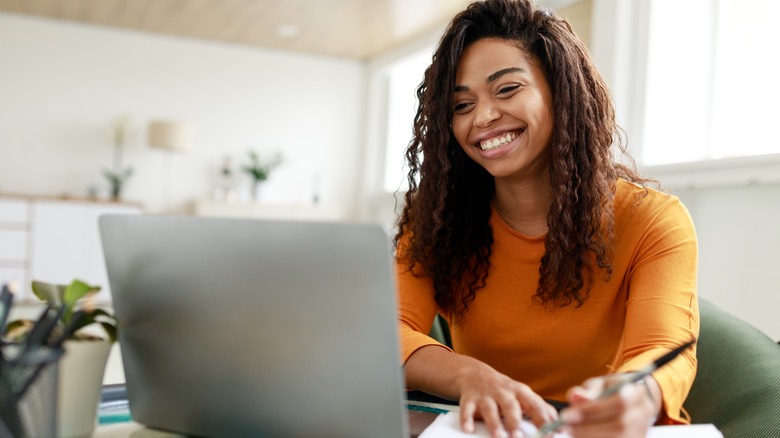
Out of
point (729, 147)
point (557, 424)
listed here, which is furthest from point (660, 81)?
point (557, 424)

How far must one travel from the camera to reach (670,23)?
3.56 metres

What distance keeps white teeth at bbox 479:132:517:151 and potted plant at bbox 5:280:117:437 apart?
2.61 feet

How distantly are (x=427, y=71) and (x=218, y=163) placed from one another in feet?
18.9

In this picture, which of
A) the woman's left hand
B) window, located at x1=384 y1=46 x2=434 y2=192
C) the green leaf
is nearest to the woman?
the woman's left hand

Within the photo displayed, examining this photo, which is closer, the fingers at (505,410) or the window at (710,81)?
the fingers at (505,410)

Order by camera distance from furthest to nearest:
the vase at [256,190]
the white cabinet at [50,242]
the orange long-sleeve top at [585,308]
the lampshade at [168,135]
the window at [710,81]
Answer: the vase at [256,190]
the lampshade at [168,135]
the white cabinet at [50,242]
the window at [710,81]
the orange long-sleeve top at [585,308]

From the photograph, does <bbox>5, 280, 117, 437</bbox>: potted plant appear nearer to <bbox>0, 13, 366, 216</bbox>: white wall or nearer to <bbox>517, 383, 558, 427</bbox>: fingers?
<bbox>517, 383, 558, 427</bbox>: fingers

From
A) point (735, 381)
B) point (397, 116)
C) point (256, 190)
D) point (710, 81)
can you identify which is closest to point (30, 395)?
point (735, 381)

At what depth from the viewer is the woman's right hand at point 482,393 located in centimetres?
82

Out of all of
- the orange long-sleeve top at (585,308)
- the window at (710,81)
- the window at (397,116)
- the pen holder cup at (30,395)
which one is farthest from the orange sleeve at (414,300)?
the window at (397,116)

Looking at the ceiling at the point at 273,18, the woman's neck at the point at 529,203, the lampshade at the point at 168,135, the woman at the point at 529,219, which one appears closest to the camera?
the woman at the point at 529,219

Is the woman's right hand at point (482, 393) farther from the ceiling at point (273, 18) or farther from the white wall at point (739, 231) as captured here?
the ceiling at point (273, 18)

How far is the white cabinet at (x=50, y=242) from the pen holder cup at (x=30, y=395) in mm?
5361

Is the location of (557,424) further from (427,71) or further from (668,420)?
(427,71)
